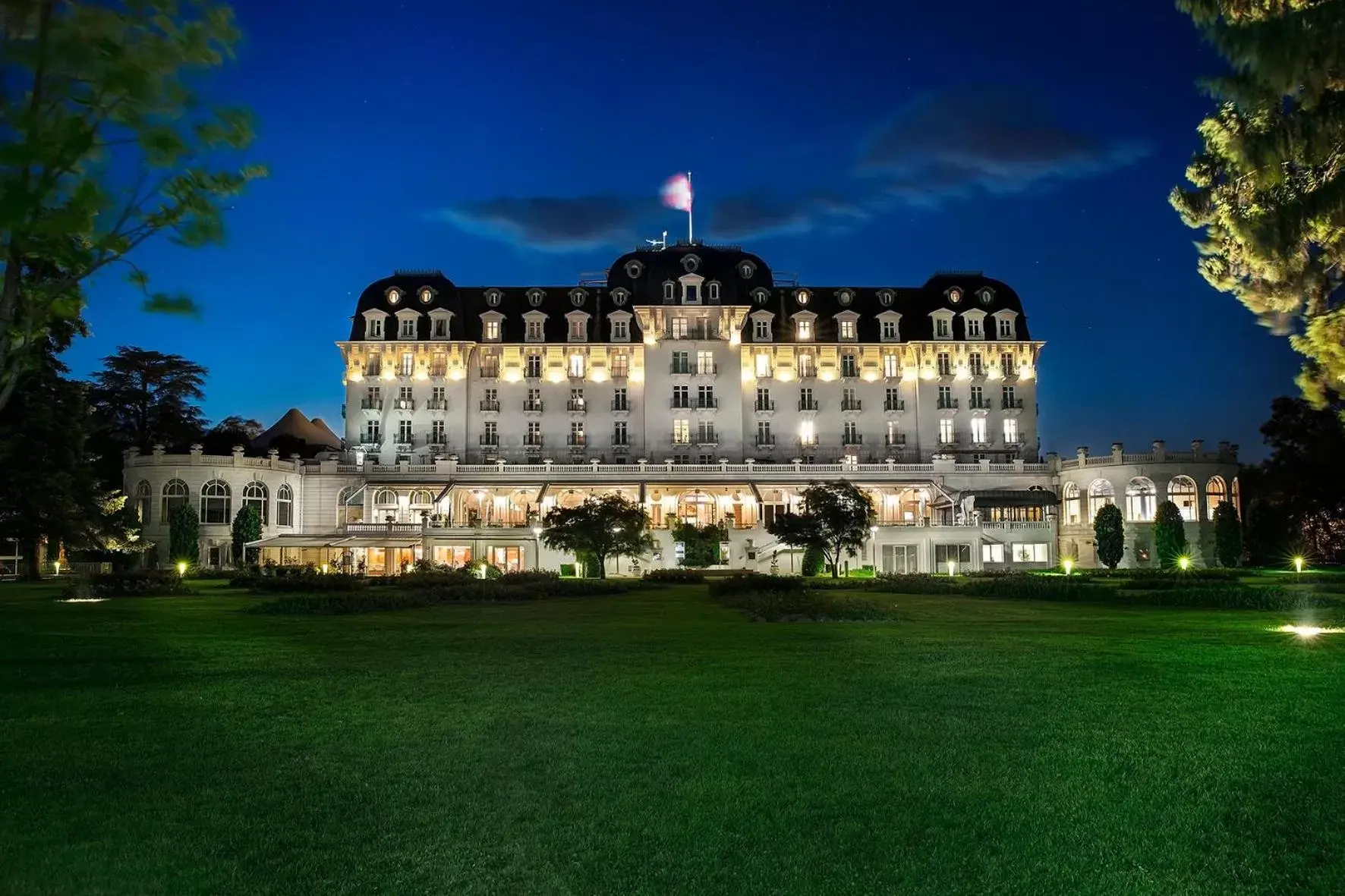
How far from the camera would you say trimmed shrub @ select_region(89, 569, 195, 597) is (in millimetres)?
31125

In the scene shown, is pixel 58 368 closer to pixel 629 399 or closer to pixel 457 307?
pixel 457 307

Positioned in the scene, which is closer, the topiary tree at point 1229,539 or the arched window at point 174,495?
the topiary tree at point 1229,539

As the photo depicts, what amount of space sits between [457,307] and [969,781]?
63250 mm

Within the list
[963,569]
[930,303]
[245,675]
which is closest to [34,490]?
[245,675]

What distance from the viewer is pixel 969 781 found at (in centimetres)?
734

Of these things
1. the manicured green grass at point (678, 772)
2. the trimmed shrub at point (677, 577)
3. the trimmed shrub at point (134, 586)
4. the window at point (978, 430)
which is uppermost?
the window at point (978, 430)

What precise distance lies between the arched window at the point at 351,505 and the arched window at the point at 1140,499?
4525cm

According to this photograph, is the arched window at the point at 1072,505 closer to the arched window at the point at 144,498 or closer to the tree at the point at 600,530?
the tree at the point at 600,530

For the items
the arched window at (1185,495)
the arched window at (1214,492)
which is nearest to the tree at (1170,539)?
the arched window at (1185,495)

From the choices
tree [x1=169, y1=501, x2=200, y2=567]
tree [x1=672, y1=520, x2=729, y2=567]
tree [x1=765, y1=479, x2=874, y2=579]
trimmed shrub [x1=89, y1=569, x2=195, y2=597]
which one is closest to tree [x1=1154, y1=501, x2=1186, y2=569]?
tree [x1=765, y1=479, x2=874, y2=579]

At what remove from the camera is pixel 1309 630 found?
690 inches

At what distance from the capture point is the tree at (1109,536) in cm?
4962

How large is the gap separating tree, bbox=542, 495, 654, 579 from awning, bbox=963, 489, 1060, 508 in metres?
24.0

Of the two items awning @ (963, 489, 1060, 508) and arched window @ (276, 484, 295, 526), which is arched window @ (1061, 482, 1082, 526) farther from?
arched window @ (276, 484, 295, 526)
